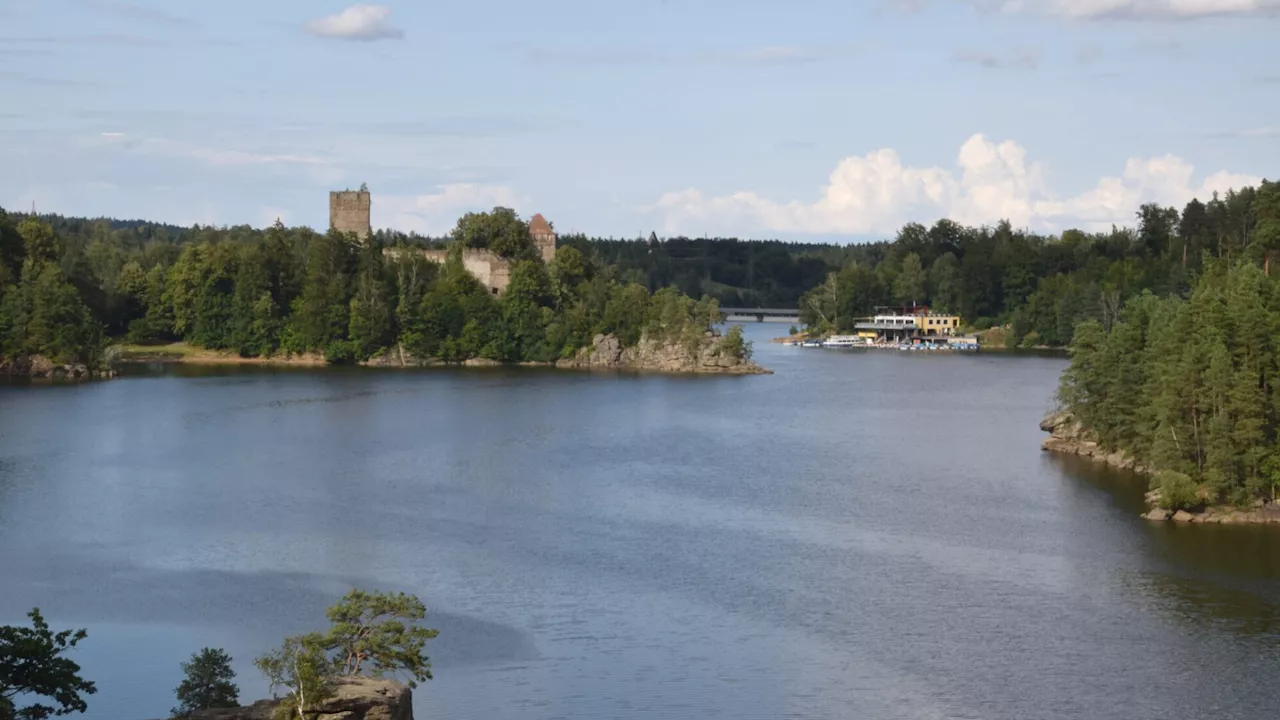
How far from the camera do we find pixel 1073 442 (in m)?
50.6

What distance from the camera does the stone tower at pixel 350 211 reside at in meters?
98.3

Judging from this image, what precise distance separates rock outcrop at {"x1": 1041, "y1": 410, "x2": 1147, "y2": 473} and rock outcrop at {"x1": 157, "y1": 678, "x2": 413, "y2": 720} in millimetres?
30613

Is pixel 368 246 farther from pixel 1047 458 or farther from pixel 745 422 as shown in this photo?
pixel 1047 458

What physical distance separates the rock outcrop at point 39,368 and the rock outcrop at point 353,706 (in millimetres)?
60126

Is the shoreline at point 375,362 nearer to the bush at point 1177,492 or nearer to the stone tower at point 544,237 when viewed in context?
the stone tower at point 544,237

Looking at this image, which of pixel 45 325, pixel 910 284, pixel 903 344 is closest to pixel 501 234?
pixel 45 325

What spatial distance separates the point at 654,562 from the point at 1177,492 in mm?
12958

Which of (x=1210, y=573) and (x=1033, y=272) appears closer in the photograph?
(x=1210, y=573)

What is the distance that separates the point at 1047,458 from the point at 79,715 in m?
34.1

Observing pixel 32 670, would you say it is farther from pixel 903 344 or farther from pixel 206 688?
A: pixel 903 344

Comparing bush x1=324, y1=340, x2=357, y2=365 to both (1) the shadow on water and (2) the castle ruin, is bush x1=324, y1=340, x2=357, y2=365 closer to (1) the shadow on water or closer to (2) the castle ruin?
(2) the castle ruin

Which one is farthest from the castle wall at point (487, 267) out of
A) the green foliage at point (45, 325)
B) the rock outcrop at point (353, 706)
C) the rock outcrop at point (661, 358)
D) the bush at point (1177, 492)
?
the rock outcrop at point (353, 706)

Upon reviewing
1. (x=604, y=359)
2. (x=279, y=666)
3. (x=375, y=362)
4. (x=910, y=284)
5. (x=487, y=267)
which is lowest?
(x=279, y=666)

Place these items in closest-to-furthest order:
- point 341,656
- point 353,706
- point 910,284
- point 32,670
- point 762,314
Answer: point 32,670 < point 353,706 < point 341,656 < point 910,284 < point 762,314
